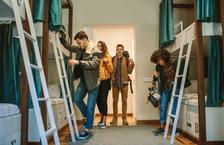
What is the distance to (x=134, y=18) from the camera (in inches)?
195

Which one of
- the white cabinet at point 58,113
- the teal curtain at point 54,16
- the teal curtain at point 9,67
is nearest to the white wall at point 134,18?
the white cabinet at point 58,113

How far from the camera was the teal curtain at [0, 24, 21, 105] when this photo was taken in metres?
2.35

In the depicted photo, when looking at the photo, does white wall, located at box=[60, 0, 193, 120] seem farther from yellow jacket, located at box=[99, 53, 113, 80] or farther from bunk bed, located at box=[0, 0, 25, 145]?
bunk bed, located at box=[0, 0, 25, 145]

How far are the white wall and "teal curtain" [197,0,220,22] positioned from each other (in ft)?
7.36

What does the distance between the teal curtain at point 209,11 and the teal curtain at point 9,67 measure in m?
1.81

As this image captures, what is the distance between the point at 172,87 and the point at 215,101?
2.59ft

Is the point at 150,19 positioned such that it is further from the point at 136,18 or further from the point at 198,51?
the point at 198,51

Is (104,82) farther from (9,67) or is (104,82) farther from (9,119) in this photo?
(9,119)

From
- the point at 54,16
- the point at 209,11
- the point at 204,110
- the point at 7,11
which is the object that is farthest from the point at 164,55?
the point at 7,11

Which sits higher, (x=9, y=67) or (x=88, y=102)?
(x=9, y=67)

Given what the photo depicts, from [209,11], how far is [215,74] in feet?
2.05

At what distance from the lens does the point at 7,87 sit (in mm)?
2363

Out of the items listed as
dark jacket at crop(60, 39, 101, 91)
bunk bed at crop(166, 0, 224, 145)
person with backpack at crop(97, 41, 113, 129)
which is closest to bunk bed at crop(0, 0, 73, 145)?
dark jacket at crop(60, 39, 101, 91)

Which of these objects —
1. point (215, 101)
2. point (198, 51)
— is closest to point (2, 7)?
point (198, 51)
